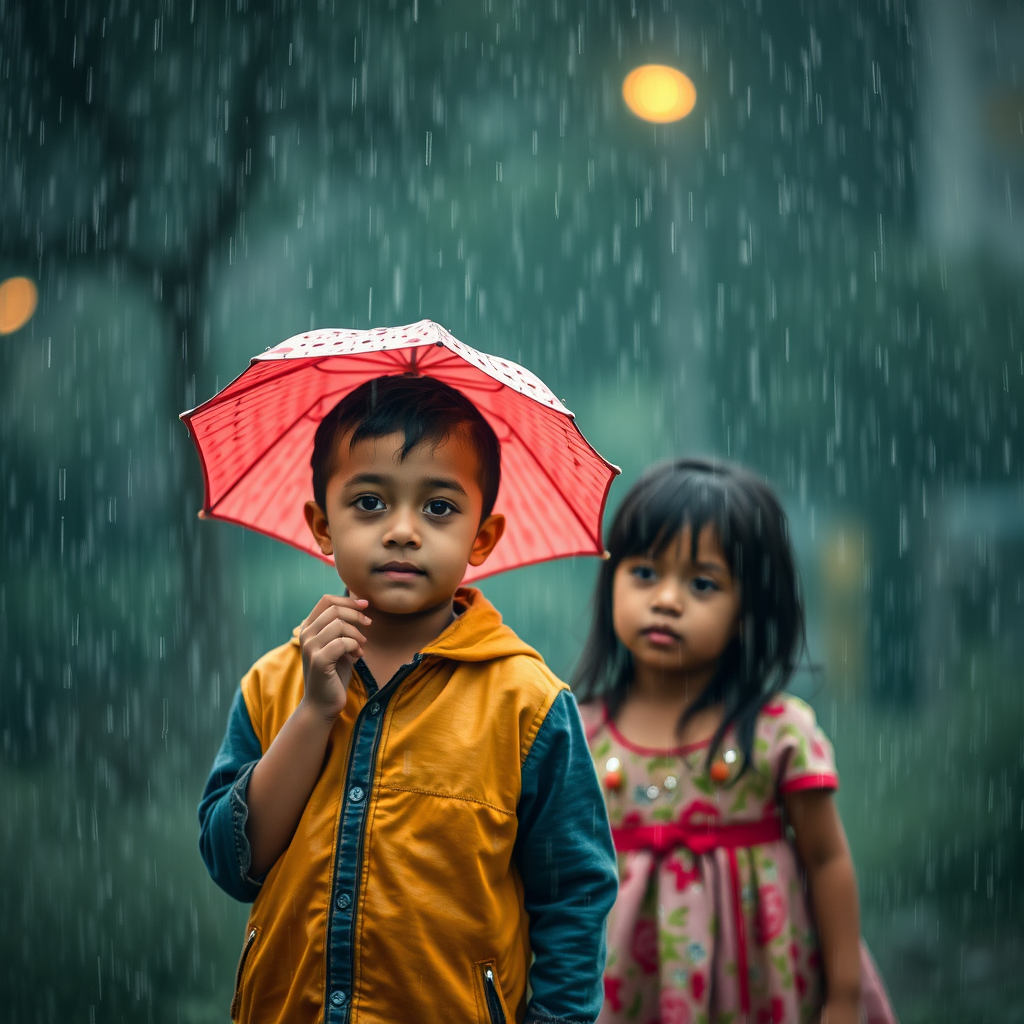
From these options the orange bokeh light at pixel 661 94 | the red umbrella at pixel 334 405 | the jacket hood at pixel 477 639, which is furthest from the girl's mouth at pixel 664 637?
the orange bokeh light at pixel 661 94

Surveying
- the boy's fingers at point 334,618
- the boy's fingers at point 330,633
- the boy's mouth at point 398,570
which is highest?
the boy's mouth at point 398,570

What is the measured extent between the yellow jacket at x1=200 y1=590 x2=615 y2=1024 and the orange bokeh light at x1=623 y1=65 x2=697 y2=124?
376 cm

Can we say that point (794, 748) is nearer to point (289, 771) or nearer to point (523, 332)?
point (289, 771)

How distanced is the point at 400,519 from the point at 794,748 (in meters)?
1.11

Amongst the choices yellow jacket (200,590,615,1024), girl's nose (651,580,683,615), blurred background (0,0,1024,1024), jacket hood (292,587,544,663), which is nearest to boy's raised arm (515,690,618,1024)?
yellow jacket (200,590,615,1024)

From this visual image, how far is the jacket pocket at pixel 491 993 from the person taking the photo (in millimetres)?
1377

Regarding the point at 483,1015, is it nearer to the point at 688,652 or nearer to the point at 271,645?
the point at 688,652

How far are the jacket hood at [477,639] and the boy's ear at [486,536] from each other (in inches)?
2.8

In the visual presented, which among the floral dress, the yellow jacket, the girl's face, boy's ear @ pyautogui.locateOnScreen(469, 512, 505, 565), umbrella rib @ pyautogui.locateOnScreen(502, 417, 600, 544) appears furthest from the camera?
the girl's face

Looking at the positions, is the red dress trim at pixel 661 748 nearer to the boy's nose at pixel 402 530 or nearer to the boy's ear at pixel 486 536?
the boy's ear at pixel 486 536

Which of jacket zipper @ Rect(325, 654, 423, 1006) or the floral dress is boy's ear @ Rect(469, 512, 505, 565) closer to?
jacket zipper @ Rect(325, 654, 423, 1006)

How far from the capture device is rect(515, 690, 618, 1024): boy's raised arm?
1.42 metres

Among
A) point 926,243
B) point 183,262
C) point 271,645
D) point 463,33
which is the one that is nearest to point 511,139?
point 463,33

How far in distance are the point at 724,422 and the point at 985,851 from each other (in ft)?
6.62
